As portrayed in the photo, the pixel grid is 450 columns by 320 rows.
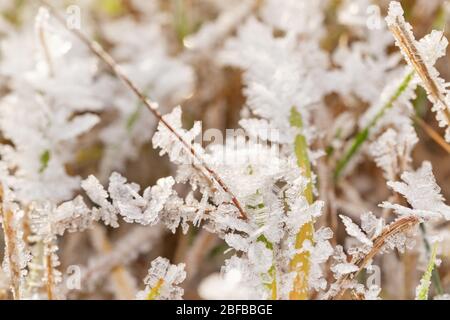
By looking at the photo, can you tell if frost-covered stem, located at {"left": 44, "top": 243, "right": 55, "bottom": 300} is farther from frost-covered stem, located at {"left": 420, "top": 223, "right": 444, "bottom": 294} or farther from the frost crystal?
frost-covered stem, located at {"left": 420, "top": 223, "right": 444, "bottom": 294}

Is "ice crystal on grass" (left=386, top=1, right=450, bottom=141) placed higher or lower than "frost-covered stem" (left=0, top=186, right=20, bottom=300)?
higher

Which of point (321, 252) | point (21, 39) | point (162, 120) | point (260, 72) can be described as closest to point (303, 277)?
point (321, 252)

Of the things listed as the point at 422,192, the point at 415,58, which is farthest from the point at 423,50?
the point at 422,192

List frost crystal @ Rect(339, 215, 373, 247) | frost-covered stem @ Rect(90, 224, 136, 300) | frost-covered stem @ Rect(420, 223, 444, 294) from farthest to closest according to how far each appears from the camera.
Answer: frost-covered stem @ Rect(90, 224, 136, 300)
frost-covered stem @ Rect(420, 223, 444, 294)
frost crystal @ Rect(339, 215, 373, 247)

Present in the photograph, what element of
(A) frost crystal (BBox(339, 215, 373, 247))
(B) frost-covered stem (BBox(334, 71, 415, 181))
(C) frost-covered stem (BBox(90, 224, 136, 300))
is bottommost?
(A) frost crystal (BBox(339, 215, 373, 247))

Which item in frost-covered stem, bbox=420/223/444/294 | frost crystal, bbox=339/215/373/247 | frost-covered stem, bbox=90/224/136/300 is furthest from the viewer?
frost-covered stem, bbox=90/224/136/300

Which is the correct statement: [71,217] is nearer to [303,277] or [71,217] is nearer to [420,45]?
[303,277]

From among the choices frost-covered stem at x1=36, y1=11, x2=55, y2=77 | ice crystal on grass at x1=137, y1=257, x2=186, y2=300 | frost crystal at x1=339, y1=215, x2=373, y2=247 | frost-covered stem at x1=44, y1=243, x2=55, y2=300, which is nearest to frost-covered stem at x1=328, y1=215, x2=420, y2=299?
frost crystal at x1=339, y1=215, x2=373, y2=247
